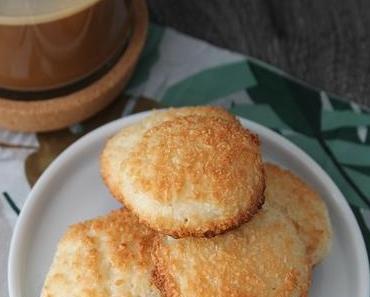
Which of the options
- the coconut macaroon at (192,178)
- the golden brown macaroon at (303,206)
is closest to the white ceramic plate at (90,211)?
the golden brown macaroon at (303,206)

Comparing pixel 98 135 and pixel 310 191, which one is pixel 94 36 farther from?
pixel 310 191

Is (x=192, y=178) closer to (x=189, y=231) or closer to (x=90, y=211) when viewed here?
(x=189, y=231)

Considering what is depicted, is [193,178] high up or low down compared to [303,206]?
up

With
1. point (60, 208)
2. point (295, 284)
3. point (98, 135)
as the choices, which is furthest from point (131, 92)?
point (295, 284)

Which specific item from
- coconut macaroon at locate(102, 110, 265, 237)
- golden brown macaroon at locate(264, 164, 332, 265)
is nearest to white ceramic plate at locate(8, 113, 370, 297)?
golden brown macaroon at locate(264, 164, 332, 265)

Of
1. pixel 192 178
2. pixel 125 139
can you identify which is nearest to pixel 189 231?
pixel 192 178

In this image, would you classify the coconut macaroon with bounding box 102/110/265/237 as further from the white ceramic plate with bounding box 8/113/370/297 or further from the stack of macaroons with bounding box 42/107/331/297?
the white ceramic plate with bounding box 8/113/370/297
